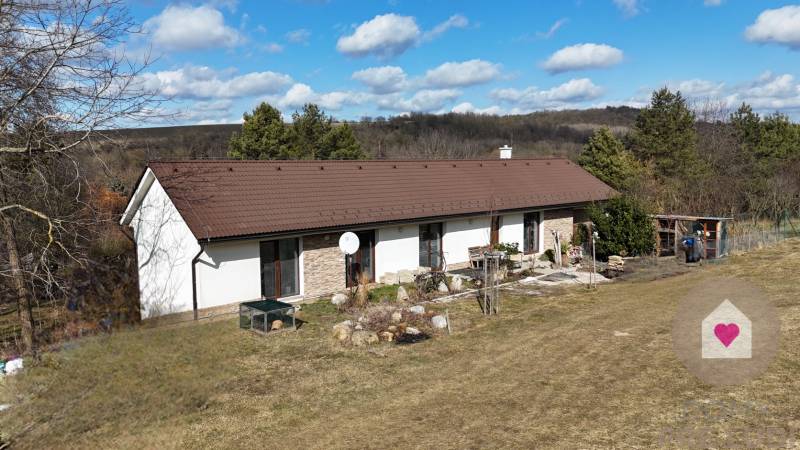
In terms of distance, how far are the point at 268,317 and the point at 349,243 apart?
11.7 feet

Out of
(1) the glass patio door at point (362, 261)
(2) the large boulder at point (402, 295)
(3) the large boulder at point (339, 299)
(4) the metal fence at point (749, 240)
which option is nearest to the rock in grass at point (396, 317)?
(2) the large boulder at point (402, 295)

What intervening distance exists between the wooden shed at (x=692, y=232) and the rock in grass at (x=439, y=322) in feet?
42.7

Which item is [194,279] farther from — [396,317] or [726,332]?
[726,332]

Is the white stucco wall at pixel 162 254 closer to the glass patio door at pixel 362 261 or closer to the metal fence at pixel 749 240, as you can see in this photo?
the glass patio door at pixel 362 261

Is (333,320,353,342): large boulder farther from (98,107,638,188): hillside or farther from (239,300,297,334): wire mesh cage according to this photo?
(98,107,638,188): hillside

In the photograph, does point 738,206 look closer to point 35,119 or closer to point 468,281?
point 468,281

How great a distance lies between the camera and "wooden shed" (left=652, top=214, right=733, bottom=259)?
2061cm

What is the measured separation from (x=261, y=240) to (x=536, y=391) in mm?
8750

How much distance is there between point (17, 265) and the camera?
1107 centimetres

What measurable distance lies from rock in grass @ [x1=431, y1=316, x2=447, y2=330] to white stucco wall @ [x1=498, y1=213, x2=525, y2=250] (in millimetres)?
8575

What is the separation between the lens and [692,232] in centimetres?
2141

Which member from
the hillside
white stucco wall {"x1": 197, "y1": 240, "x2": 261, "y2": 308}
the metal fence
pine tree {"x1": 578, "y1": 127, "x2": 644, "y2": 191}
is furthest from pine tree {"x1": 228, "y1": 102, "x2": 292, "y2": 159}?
the metal fence

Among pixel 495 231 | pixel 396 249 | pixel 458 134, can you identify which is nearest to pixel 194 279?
pixel 396 249

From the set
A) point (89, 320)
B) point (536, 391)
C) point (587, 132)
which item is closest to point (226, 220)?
point (89, 320)
